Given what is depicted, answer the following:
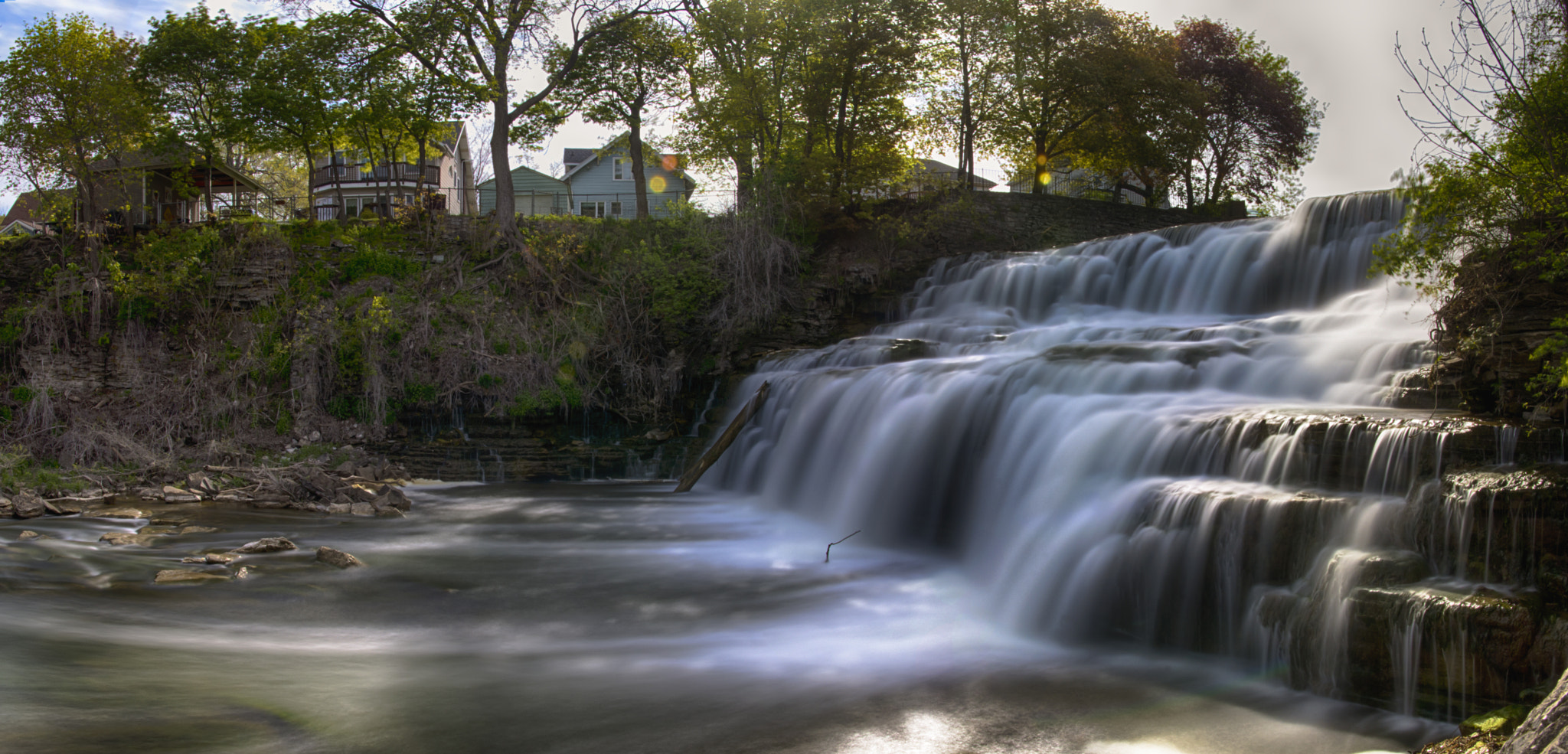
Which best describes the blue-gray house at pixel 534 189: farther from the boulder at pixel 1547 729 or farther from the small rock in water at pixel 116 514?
the boulder at pixel 1547 729

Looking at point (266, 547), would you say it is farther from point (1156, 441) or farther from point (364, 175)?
point (364, 175)

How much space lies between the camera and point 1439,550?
18.7ft

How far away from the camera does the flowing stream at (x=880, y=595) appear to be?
5.20 meters

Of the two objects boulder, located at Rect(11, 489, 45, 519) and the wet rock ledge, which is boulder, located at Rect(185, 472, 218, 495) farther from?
boulder, located at Rect(11, 489, 45, 519)

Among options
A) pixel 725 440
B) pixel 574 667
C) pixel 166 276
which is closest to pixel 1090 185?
pixel 725 440

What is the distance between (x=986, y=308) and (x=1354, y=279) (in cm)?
593

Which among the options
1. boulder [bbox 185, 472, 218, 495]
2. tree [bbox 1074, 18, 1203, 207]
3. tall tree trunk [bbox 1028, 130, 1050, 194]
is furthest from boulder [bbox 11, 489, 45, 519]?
tree [bbox 1074, 18, 1203, 207]

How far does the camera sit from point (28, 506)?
10680 mm

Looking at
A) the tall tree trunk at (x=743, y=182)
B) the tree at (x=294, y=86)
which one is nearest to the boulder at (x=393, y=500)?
the tall tree trunk at (x=743, y=182)

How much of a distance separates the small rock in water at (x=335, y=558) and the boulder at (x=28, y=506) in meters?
4.45

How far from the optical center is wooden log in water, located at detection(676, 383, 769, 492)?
546 inches

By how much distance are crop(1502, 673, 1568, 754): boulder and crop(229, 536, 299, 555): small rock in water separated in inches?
381

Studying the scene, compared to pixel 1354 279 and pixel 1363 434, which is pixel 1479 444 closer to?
pixel 1363 434

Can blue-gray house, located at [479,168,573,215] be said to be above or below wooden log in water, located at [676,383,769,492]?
above
